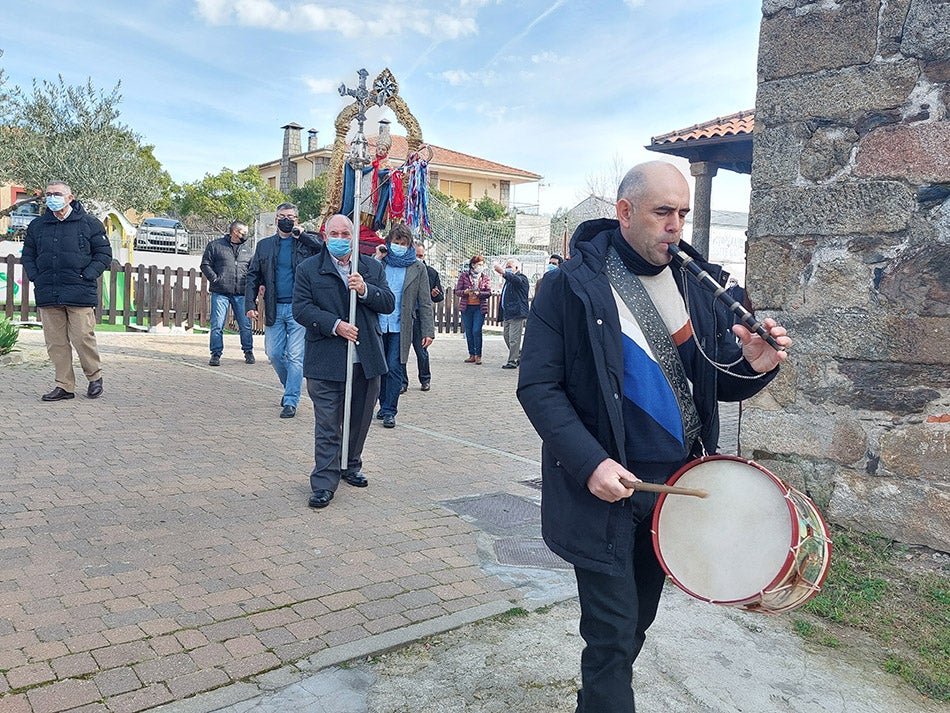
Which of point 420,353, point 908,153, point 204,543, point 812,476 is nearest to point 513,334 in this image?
point 420,353

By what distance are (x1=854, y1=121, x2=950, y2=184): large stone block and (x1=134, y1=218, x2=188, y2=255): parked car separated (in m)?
30.2

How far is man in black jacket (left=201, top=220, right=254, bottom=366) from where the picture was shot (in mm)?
11180

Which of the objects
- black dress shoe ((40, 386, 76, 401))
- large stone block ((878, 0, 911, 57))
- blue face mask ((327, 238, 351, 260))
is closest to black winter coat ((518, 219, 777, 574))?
large stone block ((878, 0, 911, 57))

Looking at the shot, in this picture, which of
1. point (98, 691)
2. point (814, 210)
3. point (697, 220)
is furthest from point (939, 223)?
point (697, 220)

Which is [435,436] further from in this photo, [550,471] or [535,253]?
[535,253]

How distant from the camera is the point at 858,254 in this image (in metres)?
4.56

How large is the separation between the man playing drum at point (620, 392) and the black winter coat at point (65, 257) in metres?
6.54

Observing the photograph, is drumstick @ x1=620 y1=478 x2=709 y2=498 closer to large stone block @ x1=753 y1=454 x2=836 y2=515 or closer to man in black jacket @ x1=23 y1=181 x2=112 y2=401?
large stone block @ x1=753 y1=454 x2=836 y2=515

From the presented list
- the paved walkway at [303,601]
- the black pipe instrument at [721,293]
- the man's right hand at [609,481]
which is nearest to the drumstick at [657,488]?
the man's right hand at [609,481]

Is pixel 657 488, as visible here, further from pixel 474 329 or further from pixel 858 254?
pixel 474 329

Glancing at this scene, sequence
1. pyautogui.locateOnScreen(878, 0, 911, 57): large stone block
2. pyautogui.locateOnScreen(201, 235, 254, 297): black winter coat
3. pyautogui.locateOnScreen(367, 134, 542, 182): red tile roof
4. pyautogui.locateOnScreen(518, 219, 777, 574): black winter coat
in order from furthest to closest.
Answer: pyautogui.locateOnScreen(367, 134, 542, 182): red tile roof, pyautogui.locateOnScreen(201, 235, 254, 297): black winter coat, pyautogui.locateOnScreen(878, 0, 911, 57): large stone block, pyautogui.locateOnScreen(518, 219, 777, 574): black winter coat

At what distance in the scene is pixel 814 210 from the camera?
4.73 meters

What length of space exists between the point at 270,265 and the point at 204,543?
4.40 m

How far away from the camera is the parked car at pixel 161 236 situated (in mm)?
31656
